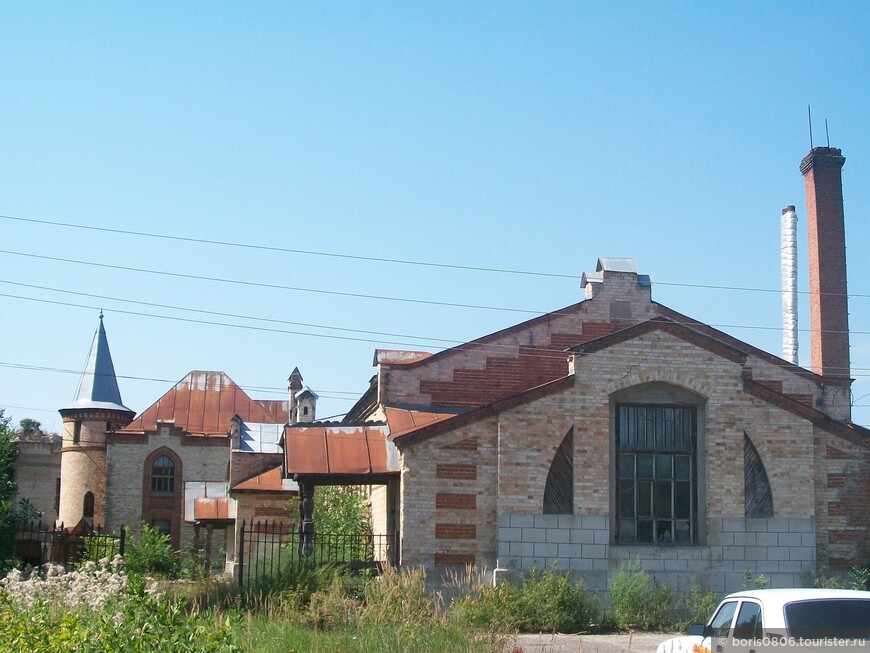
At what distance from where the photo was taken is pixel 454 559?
1811 centimetres

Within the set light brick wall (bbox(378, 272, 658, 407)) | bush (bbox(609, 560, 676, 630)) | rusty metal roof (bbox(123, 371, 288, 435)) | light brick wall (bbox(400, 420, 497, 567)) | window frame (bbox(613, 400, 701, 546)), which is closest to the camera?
bush (bbox(609, 560, 676, 630))

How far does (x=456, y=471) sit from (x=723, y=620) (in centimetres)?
868

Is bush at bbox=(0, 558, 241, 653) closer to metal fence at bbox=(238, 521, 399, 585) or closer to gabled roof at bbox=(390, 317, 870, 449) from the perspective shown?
metal fence at bbox=(238, 521, 399, 585)

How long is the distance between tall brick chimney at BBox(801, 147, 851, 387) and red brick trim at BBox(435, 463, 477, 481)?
476 inches

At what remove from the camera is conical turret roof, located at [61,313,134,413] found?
47.7 meters

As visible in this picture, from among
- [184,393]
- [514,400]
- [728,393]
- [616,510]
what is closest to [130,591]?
[514,400]

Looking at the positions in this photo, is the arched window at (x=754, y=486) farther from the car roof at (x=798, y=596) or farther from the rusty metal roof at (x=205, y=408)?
the rusty metal roof at (x=205, y=408)

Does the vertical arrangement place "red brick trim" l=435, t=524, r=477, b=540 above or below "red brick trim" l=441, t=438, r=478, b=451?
below

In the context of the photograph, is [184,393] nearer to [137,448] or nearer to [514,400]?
[137,448]

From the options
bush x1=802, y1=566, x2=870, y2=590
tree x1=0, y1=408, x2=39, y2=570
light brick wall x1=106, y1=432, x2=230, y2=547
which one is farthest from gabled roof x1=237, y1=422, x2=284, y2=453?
bush x1=802, y1=566, x2=870, y2=590

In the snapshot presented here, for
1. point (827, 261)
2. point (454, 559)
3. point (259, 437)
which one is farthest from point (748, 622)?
point (259, 437)

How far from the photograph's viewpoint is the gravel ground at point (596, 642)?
14.6 metres

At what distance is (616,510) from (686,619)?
2.26m

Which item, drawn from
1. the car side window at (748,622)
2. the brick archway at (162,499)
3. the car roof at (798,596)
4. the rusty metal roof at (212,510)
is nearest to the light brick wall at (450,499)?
the car side window at (748,622)
